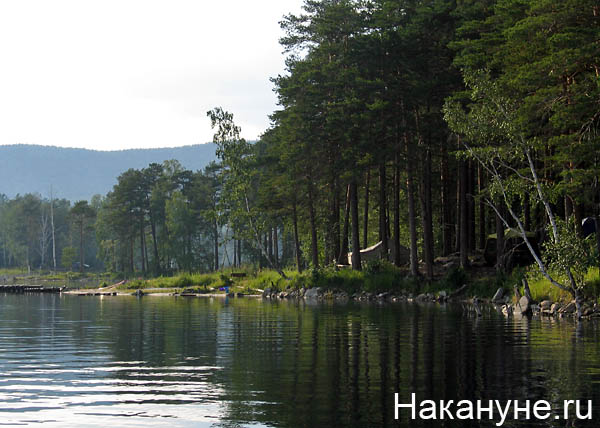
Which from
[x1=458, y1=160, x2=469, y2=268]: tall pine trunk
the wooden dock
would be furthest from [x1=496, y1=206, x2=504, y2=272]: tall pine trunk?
the wooden dock

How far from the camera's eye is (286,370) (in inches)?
717

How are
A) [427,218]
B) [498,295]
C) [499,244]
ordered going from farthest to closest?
[427,218] < [499,244] < [498,295]

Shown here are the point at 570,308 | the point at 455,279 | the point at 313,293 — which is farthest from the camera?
the point at 313,293

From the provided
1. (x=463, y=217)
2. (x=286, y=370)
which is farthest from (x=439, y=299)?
(x=286, y=370)

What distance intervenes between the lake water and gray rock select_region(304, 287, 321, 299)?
24445 mm

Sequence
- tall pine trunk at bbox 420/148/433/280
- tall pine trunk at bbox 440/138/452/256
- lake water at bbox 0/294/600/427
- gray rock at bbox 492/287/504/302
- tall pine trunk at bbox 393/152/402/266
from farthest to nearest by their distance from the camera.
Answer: tall pine trunk at bbox 393/152/402/266 < tall pine trunk at bbox 440/138/452/256 < tall pine trunk at bbox 420/148/433/280 < gray rock at bbox 492/287/504/302 < lake water at bbox 0/294/600/427

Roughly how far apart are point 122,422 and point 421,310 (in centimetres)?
2809

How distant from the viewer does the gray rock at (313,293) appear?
5744cm

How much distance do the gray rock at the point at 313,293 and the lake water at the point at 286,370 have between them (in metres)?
24.4

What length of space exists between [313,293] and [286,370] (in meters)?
39.7

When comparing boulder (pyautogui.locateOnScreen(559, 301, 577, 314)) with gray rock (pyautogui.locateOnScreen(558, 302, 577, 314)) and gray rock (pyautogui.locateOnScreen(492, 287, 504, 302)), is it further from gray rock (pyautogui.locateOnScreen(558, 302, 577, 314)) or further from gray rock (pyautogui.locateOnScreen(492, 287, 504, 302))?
gray rock (pyautogui.locateOnScreen(492, 287, 504, 302))

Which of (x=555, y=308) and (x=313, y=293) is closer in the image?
(x=555, y=308)

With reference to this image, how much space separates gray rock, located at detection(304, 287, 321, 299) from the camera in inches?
2261

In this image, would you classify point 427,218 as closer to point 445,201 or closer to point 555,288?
point 445,201
